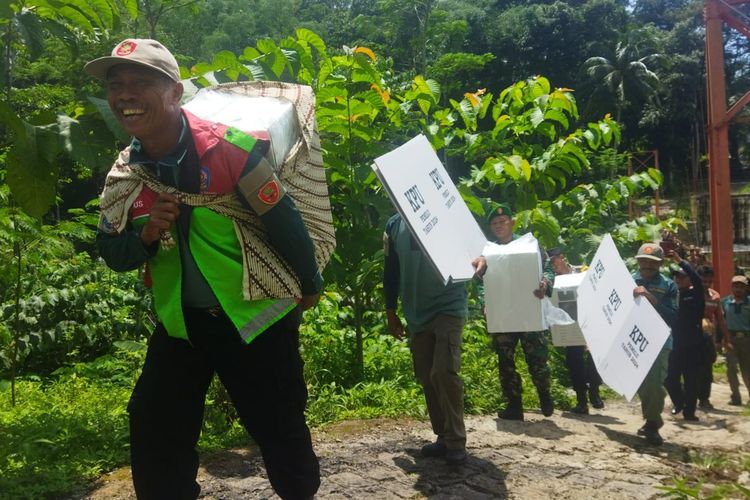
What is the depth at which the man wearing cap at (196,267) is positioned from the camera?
238cm

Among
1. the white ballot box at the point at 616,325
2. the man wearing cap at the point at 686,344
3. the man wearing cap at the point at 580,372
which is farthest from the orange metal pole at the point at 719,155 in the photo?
the white ballot box at the point at 616,325

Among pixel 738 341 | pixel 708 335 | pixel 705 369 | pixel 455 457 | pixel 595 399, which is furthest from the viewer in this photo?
pixel 738 341

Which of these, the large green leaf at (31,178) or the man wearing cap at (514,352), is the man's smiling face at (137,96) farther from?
the man wearing cap at (514,352)

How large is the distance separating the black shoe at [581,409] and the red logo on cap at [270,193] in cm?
522

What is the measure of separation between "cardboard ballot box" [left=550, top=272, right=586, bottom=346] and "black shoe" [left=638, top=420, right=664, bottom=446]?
0.97 metres

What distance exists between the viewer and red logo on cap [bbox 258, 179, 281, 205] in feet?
7.76

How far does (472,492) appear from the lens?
161 inches

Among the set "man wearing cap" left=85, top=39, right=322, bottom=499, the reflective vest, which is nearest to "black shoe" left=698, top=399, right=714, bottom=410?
"man wearing cap" left=85, top=39, right=322, bottom=499

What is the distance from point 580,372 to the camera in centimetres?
710

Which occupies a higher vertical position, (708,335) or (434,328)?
(434,328)

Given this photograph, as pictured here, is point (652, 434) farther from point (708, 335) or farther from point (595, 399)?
point (708, 335)

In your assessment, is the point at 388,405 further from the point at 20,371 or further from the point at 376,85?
the point at 20,371

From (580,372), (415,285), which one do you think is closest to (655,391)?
(580,372)

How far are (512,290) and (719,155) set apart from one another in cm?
927
